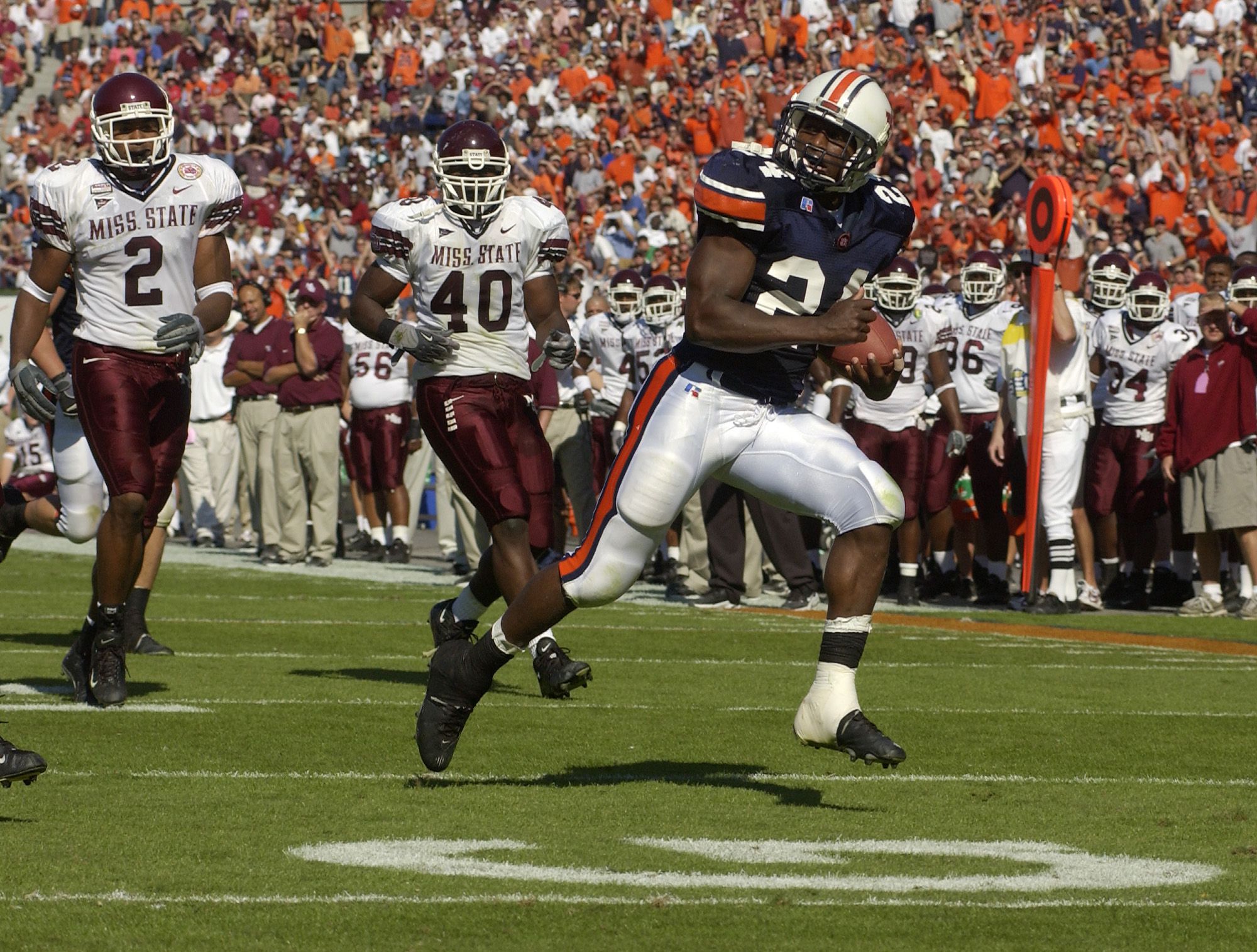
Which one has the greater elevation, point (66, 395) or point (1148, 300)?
point (1148, 300)

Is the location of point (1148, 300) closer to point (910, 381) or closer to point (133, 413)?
point (910, 381)

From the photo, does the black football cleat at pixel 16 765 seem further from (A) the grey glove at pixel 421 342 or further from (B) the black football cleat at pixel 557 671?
(A) the grey glove at pixel 421 342

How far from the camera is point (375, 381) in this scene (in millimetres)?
14570

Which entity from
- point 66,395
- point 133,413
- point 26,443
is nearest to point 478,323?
point 133,413

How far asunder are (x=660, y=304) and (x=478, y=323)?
17.8ft

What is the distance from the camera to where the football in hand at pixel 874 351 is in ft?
16.4

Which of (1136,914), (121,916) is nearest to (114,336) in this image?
(121,916)

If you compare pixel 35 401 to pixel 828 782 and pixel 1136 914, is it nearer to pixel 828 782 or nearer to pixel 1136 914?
pixel 828 782

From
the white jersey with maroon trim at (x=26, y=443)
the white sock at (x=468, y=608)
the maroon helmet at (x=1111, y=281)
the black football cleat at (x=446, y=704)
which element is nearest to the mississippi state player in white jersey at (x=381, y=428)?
the white jersey with maroon trim at (x=26, y=443)

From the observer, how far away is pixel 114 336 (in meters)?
6.51

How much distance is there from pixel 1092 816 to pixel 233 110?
23282 mm

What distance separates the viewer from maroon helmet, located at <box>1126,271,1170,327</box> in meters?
11.6

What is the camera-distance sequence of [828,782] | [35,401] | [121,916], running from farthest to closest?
[35,401], [828,782], [121,916]

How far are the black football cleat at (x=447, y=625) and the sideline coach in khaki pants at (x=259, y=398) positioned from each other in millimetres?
7382
